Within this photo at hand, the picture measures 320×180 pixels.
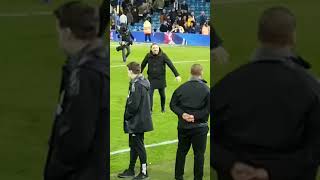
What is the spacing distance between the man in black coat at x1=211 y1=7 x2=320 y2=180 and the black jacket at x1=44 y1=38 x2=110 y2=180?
455mm

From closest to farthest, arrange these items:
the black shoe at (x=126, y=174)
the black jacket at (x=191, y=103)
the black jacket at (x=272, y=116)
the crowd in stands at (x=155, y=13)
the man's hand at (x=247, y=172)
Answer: the black jacket at (x=272, y=116)
the man's hand at (x=247, y=172)
the crowd in stands at (x=155, y=13)
the black jacket at (x=191, y=103)
the black shoe at (x=126, y=174)

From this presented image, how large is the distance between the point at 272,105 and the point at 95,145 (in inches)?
27.9

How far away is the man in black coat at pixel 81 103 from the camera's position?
2236 millimetres

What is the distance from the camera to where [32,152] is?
350cm

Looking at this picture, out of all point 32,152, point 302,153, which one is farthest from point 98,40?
point 32,152

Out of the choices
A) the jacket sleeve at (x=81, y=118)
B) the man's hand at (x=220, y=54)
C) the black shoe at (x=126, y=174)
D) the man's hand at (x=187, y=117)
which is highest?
the man's hand at (x=220, y=54)

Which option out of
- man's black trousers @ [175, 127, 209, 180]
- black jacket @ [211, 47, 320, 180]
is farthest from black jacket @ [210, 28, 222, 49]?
man's black trousers @ [175, 127, 209, 180]

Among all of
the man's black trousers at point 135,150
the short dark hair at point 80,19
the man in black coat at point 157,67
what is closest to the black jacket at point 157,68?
the man in black coat at point 157,67

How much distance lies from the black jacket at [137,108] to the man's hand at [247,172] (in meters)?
1.06

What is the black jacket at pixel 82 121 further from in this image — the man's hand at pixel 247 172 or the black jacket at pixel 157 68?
the black jacket at pixel 157 68

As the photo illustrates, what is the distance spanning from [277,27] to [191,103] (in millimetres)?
1202

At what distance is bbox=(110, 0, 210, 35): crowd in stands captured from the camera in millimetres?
2658

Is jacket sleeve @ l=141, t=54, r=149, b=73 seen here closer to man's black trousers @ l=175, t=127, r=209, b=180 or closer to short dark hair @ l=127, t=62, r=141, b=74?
short dark hair @ l=127, t=62, r=141, b=74

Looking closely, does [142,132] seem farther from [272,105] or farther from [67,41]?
[272,105]
